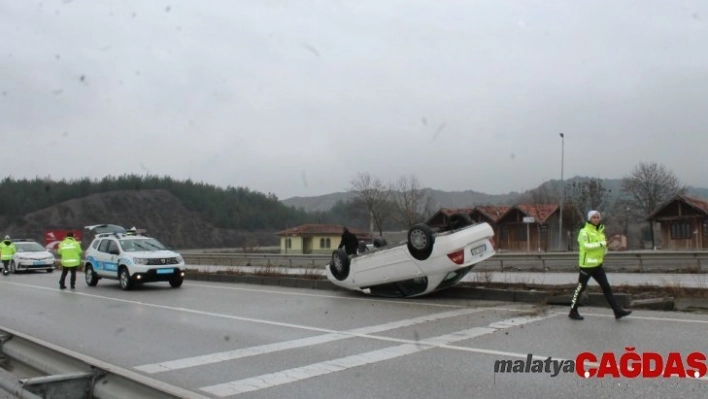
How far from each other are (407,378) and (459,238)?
610 cm

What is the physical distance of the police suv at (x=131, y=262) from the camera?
1812cm

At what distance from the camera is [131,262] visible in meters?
18.1

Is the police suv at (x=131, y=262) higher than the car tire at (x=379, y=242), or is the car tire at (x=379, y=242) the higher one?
the car tire at (x=379, y=242)

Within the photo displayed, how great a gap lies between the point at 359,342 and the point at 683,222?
49545 mm

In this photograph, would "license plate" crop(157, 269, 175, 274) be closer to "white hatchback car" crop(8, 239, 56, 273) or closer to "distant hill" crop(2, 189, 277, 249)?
"white hatchback car" crop(8, 239, 56, 273)

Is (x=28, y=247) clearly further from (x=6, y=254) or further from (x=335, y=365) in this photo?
(x=335, y=365)

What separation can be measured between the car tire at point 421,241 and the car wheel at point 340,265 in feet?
7.89

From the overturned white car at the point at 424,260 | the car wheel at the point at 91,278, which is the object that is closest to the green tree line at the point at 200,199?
the car wheel at the point at 91,278

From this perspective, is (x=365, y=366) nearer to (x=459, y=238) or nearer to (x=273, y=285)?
(x=459, y=238)

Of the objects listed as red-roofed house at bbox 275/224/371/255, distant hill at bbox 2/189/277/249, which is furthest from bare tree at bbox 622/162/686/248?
distant hill at bbox 2/189/277/249

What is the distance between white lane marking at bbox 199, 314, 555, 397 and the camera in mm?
6509

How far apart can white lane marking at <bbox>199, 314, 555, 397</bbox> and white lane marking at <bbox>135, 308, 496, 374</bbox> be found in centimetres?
111

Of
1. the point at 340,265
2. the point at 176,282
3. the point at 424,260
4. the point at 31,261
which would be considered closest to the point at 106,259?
the point at 176,282

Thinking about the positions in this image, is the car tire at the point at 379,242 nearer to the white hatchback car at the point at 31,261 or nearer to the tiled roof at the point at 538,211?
the white hatchback car at the point at 31,261
